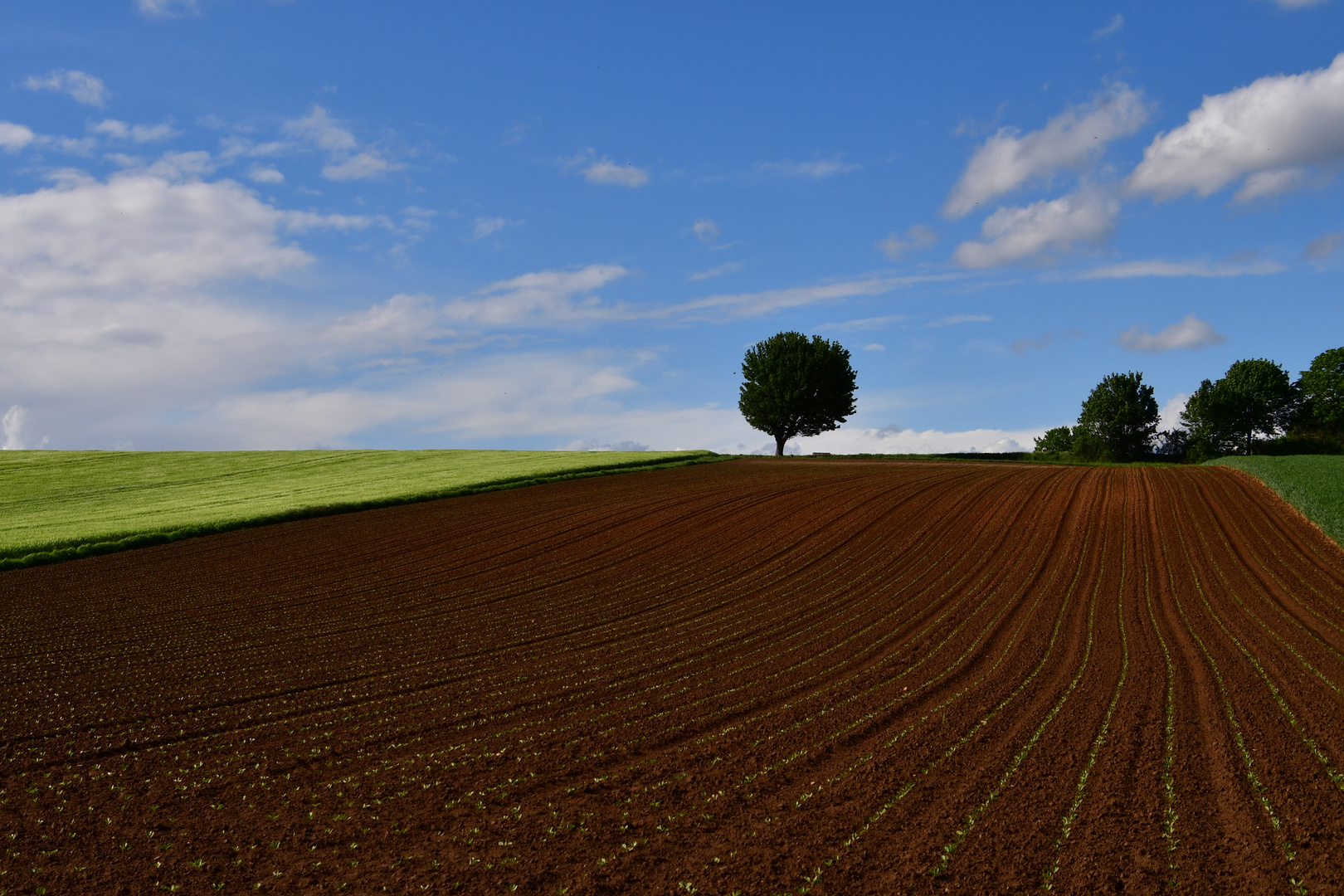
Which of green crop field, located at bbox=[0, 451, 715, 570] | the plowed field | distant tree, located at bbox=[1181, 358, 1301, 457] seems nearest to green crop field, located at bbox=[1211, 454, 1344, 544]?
the plowed field

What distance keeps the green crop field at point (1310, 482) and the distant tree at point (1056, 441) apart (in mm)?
39100

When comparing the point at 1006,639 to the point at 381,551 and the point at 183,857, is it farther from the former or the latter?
the point at 381,551

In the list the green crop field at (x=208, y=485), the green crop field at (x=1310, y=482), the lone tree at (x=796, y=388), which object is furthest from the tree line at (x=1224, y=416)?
the green crop field at (x=208, y=485)

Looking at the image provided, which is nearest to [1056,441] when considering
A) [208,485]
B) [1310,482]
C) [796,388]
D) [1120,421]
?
[1120,421]

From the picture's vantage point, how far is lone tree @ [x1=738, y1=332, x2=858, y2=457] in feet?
250

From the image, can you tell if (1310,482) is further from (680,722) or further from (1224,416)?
(1224,416)

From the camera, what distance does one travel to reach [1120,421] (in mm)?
81812

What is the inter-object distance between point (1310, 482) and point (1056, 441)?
5845 cm

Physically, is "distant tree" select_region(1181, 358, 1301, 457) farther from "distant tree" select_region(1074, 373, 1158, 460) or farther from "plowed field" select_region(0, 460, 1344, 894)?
"plowed field" select_region(0, 460, 1344, 894)

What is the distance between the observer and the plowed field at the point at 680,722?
7773mm

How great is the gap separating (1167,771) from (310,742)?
10.4 metres

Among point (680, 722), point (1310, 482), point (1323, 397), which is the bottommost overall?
point (680, 722)

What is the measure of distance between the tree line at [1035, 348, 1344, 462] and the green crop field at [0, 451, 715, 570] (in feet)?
157

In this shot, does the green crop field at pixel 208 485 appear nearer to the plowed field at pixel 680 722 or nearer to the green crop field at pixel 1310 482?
the plowed field at pixel 680 722
